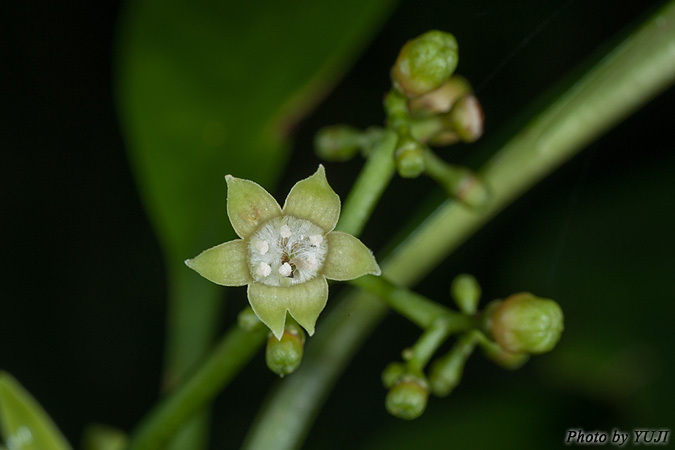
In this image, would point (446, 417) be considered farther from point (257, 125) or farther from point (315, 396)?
point (257, 125)

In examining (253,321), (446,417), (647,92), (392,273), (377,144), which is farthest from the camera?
(446,417)

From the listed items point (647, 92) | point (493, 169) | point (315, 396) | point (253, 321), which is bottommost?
point (253, 321)

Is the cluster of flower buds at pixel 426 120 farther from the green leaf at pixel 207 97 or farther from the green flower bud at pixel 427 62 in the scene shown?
the green leaf at pixel 207 97

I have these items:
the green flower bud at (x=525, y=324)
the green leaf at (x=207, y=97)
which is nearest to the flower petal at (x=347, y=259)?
the green flower bud at (x=525, y=324)

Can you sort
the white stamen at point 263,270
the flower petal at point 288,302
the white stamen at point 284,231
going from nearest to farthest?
→ the flower petal at point 288,302 < the white stamen at point 263,270 < the white stamen at point 284,231

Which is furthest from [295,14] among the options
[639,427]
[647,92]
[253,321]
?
[639,427]

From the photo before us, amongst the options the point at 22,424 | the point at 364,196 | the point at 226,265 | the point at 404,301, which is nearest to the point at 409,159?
the point at 364,196
